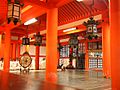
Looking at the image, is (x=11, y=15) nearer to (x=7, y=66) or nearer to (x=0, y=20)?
(x=0, y=20)

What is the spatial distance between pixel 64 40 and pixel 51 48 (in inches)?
448

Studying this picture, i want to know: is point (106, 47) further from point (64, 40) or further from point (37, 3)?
point (64, 40)

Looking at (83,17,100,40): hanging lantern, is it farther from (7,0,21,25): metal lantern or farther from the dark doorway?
the dark doorway

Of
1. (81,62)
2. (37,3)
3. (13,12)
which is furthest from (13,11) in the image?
(81,62)

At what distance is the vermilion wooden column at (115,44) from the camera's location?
122 inches

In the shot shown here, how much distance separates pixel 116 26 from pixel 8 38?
8.47m

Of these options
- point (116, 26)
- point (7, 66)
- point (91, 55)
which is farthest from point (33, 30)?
point (116, 26)

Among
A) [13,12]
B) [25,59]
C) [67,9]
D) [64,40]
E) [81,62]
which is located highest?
[67,9]

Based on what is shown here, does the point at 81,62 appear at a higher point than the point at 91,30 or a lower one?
lower

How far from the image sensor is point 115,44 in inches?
125

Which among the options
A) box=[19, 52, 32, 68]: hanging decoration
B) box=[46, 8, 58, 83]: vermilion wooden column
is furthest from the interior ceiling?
box=[19, 52, 32, 68]: hanging decoration

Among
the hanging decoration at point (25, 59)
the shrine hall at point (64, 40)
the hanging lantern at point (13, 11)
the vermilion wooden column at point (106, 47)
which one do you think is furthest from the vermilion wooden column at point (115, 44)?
the hanging decoration at point (25, 59)

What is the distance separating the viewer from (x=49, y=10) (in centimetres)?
598

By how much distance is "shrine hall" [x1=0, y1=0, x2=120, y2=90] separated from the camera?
10.4 feet
